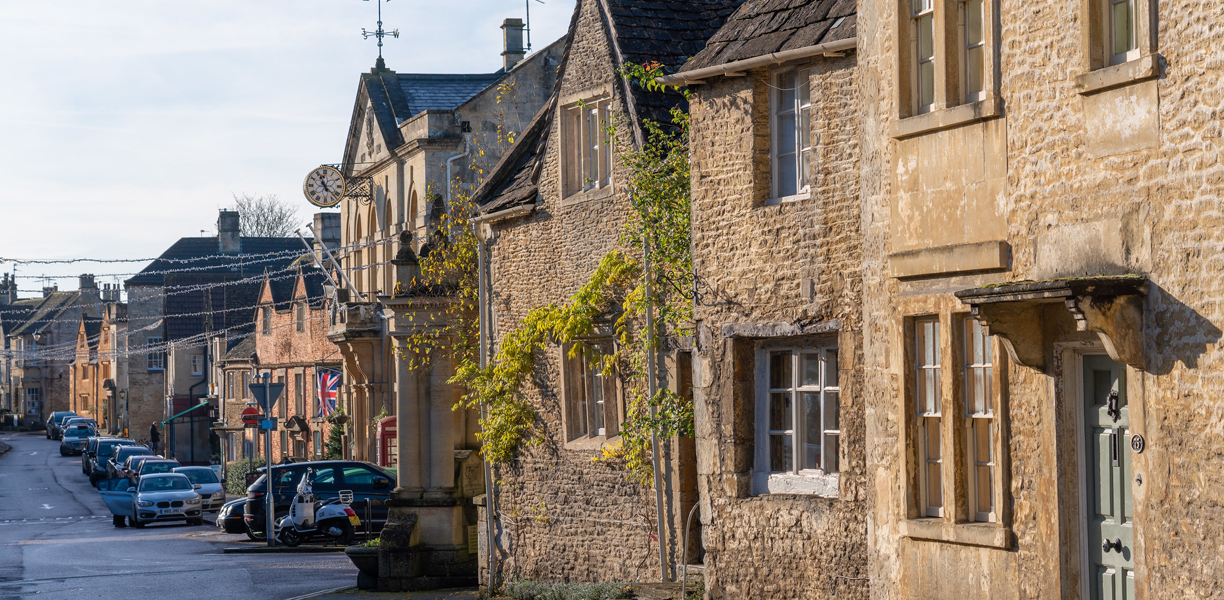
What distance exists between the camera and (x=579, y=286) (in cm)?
1653

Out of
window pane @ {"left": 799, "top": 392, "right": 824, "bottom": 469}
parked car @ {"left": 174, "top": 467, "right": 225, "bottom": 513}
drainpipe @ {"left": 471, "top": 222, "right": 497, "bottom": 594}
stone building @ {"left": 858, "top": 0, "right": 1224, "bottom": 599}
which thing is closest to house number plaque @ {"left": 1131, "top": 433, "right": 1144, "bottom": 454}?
stone building @ {"left": 858, "top": 0, "right": 1224, "bottom": 599}

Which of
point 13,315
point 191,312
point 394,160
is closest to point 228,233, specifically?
point 191,312

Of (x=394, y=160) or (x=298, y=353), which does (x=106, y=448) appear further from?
(x=394, y=160)

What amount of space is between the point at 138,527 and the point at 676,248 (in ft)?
86.3

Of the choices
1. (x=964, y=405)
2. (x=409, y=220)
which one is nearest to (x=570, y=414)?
(x=964, y=405)

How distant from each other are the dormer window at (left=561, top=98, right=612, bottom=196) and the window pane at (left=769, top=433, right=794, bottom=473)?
443 cm

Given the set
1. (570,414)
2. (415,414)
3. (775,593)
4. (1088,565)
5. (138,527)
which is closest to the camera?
(1088,565)

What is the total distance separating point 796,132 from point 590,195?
13.8 ft

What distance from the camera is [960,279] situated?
9883 mm

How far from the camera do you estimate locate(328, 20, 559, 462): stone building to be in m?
31.3

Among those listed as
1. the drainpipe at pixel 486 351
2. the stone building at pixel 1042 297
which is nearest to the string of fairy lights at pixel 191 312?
the drainpipe at pixel 486 351

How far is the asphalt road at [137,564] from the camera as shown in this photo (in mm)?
19906

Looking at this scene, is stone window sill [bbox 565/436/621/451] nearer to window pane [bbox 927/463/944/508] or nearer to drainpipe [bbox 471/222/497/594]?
drainpipe [bbox 471/222/497/594]

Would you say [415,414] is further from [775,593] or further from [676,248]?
[775,593]
